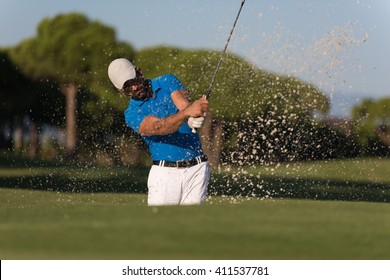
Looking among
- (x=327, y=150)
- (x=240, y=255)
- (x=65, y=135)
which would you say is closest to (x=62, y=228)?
Answer: (x=240, y=255)

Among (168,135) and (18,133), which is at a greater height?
(168,135)

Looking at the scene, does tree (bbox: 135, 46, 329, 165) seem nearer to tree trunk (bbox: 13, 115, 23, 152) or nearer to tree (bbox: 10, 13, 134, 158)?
tree (bbox: 10, 13, 134, 158)

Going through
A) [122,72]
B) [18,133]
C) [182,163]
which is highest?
[122,72]

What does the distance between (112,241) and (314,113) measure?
1008 inches

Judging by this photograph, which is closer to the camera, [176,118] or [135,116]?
[176,118]

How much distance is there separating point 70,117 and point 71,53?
17.4ft

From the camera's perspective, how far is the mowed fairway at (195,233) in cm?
705

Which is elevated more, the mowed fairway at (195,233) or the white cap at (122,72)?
the white cap at (122,72)

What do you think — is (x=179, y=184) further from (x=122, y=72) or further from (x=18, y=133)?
(x=18, y=133)

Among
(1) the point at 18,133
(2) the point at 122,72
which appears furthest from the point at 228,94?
(2) the point at 122,72

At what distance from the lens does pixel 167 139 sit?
9.94m

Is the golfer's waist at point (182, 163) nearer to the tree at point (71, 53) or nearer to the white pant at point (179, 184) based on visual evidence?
the white pant at point (179, 184)

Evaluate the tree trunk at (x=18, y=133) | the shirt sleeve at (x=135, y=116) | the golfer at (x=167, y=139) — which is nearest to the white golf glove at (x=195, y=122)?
the golfer at (x=167, y=139)

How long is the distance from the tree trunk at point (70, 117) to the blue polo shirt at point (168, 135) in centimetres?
3278
